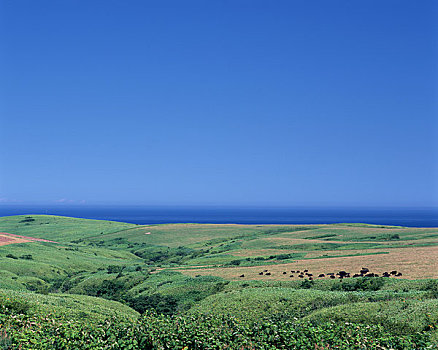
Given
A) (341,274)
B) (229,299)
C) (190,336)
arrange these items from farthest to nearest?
1. (341,274)
2. (229,299)
3. (190,336)

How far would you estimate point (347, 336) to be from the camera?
15.2 metres

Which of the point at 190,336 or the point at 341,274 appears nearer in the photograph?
the point at 190,336

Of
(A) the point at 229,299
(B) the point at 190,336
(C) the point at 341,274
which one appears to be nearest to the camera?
(B) the point at 190,336

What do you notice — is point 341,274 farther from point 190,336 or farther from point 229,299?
point 190,336

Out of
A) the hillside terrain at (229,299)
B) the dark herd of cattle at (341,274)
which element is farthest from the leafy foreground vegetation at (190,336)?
the dark herd of cattle at (341,274)

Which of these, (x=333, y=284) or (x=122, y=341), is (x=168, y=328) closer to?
(x=122, y=341)

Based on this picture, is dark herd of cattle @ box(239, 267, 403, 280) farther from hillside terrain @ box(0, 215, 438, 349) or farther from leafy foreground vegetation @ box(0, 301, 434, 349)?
leafy foreground vegetation @ box(0, 301, 434, 349)

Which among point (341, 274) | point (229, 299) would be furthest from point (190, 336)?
point (341, 274)

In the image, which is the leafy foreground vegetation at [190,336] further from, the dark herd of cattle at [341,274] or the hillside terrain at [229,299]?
the dark herd of cattle at [341,274]

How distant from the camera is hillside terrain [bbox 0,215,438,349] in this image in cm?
1452

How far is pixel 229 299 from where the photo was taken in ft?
116

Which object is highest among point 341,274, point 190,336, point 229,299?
point 190,336

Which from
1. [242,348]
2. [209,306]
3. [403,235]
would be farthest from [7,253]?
[403,235]

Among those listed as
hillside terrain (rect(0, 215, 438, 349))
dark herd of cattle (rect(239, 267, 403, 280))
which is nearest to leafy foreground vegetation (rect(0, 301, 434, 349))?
hillside terrain (rect(0, 215, 438, 349))
